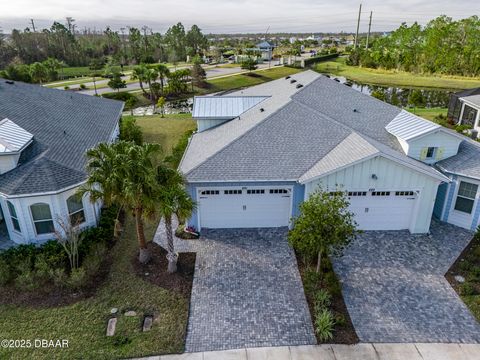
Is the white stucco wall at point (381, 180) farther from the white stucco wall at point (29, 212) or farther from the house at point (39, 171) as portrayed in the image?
the white stucco wall at point (29, 212)

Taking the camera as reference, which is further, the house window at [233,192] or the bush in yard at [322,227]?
the house window at [233,192]

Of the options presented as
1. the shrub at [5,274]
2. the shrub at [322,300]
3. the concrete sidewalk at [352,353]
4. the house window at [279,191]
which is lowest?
the concrete sidewalk at [352,353]

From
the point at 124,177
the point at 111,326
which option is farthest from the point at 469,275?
the point at 124,177

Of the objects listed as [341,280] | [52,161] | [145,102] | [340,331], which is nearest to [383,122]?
[341,280]

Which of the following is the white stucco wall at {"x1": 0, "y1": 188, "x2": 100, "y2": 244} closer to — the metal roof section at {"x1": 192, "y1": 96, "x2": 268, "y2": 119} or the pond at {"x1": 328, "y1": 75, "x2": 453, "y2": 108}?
the metal roof section at {"x1": 192, "y1": 96, "x2": 268, "y2": 119}

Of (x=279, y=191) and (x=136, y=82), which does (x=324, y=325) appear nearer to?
(x=279, y=191)

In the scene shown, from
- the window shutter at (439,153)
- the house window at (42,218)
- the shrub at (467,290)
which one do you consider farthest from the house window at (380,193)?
the house window at (42,218)

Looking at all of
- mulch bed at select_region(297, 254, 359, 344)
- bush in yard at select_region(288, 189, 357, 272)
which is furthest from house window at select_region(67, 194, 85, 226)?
mulch bed at select_region(297, 254, 359, 344)
